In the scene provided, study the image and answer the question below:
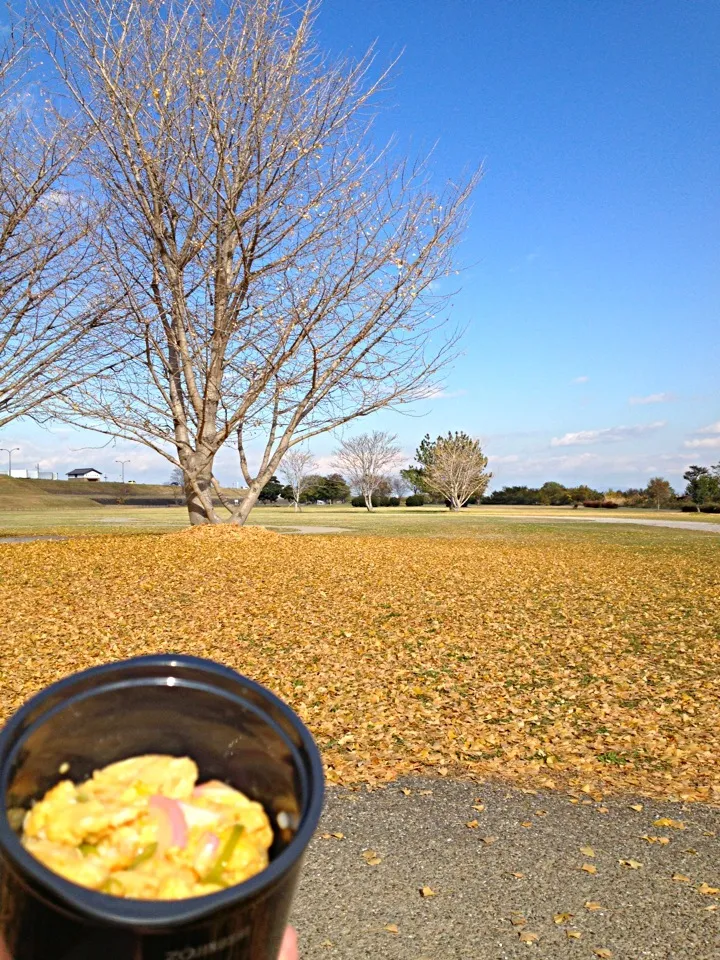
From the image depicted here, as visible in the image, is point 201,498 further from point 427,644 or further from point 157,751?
point 157,751

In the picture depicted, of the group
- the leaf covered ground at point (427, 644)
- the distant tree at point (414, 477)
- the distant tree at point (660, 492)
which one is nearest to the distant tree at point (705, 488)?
the distant tree at point (660, 492)

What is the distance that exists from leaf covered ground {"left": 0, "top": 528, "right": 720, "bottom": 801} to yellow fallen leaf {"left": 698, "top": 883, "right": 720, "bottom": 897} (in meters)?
1.35

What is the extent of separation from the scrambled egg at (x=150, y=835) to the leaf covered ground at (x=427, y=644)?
4263 mm

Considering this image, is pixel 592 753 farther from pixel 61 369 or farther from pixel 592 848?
pixel 61 369

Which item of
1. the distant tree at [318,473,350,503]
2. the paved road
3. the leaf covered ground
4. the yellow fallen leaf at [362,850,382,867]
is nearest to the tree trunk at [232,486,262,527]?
the leaf covered ground

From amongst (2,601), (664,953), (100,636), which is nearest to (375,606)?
(100,636)

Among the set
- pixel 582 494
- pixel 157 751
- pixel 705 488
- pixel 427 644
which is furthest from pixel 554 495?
pixel 157 751

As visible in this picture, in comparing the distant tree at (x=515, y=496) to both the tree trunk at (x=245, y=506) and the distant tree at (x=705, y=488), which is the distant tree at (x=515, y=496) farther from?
the tree trunk at (x=245, y=506)

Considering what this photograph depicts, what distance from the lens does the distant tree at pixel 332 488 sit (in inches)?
3000

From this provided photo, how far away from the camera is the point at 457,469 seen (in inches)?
2324

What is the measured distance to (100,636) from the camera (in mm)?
9391

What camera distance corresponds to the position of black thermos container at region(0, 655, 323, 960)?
1.04 m

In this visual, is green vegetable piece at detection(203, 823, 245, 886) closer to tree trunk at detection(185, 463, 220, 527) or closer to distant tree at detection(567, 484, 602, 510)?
tree trunk at detection(185, 463, 220, 527)

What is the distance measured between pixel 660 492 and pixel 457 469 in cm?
2198
